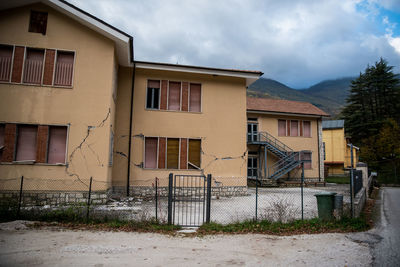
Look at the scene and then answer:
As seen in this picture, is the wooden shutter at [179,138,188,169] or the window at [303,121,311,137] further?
the window at [303,121,311,137]

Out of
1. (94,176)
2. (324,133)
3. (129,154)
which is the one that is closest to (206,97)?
(129,154)

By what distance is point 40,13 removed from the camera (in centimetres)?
1237

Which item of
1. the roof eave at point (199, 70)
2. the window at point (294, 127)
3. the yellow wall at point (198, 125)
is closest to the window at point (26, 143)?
the yellow wall at point (198, 125)

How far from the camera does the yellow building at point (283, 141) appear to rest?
2470 centimetres

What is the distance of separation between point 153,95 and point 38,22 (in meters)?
6.02

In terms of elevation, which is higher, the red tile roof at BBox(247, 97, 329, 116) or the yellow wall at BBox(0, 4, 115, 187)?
the red tile roof at BBox(247, 97, 329, 116)

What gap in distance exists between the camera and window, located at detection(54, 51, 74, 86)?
40.0ft

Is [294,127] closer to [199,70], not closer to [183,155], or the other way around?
[199,70]

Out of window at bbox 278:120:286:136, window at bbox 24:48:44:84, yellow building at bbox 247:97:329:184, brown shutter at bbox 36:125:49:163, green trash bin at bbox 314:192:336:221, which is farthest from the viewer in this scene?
window at bbox 278:120:286:136

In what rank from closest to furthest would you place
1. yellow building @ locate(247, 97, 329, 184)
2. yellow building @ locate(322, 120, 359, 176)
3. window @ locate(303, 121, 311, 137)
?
yellow building @ locate(247, 97, 329, 184) < window @ locate(303, 121, 311, 137) < yellow building @ locate(322, 120, 359, 176)

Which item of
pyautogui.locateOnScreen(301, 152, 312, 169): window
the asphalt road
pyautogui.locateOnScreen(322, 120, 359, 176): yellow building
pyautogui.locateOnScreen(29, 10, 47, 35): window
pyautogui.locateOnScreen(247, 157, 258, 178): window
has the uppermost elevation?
pyautogui.locateOnScreen(29, 10, 47, 35): window

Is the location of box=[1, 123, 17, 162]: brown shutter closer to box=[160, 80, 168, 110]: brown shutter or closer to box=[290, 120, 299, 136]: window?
box=[160, 80, 168, 110]: brown shutter

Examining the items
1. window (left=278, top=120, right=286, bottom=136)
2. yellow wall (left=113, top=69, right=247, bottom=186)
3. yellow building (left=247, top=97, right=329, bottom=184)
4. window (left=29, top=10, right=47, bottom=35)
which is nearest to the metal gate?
yellow wall (left=113, top=69, right=247, bottom=186)

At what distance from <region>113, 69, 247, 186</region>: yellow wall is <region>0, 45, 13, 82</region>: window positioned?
4837 millimetres
